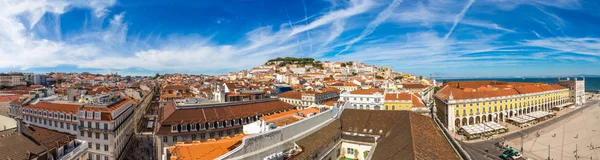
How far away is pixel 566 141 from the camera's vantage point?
3825 centimetres

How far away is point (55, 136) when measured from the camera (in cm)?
1912

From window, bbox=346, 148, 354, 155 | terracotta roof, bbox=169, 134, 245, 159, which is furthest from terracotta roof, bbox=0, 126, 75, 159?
window, bbox=346, 148, 354, 155

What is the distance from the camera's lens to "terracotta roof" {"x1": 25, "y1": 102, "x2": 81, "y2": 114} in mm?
30252

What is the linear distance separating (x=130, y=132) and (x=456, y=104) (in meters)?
48.4

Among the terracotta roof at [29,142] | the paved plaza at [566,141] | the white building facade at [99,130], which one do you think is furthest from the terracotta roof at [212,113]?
the paved plaza at [566,141]

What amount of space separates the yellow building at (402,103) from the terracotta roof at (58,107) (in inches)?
1419

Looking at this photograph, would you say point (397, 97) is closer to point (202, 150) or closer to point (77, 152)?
point (202, 150)

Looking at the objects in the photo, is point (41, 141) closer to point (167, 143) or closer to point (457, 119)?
point (167, 143)

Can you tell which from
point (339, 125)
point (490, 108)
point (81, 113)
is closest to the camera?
point (339, 125)

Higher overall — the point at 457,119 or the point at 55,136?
the point at 55,136

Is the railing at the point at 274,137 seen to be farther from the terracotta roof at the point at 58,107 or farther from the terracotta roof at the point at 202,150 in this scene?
the terracotta roof at the point at 58,107

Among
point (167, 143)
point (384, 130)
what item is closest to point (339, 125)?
point (384, 130)

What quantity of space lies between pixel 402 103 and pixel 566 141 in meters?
21.3

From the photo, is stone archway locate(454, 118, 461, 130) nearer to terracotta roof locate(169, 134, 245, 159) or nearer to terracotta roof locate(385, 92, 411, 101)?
terracotta roof locate(385, 92, 411, 101)
